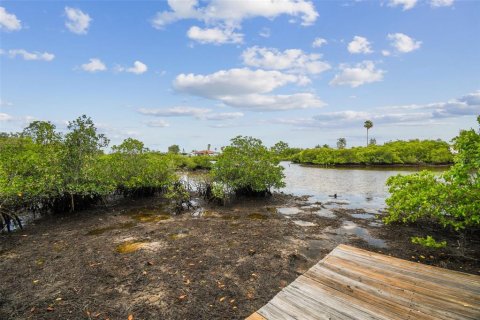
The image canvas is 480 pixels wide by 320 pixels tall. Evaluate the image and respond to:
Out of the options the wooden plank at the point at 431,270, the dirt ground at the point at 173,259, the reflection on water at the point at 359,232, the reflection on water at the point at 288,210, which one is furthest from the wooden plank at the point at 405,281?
the reflection on water at the point at 288,210

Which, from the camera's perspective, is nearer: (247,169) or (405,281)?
(405,281)

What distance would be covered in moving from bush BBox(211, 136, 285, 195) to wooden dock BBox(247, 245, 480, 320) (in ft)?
30.7

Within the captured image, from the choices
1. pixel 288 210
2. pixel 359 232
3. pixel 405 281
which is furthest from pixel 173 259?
pixel 288 210

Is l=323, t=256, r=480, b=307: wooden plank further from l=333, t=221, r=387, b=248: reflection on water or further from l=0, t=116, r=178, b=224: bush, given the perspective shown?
l=0, t=116, r=178, b=224: bush

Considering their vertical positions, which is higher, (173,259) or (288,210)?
(173,259)

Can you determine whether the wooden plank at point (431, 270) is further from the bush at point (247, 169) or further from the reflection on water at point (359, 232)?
the bush at point (247, 169)

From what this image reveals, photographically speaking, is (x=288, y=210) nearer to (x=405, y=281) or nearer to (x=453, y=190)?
(x=453, y=190)

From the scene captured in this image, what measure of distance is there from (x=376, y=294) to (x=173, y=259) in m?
4.25

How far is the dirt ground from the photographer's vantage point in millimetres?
4332

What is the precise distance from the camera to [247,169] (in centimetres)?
1408

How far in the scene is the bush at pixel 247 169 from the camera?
14.0m

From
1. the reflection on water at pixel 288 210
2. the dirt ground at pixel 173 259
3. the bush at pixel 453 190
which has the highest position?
the bush at pixel 453 190

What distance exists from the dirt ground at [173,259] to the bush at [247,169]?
363 cm

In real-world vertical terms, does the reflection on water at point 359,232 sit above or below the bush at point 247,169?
below
